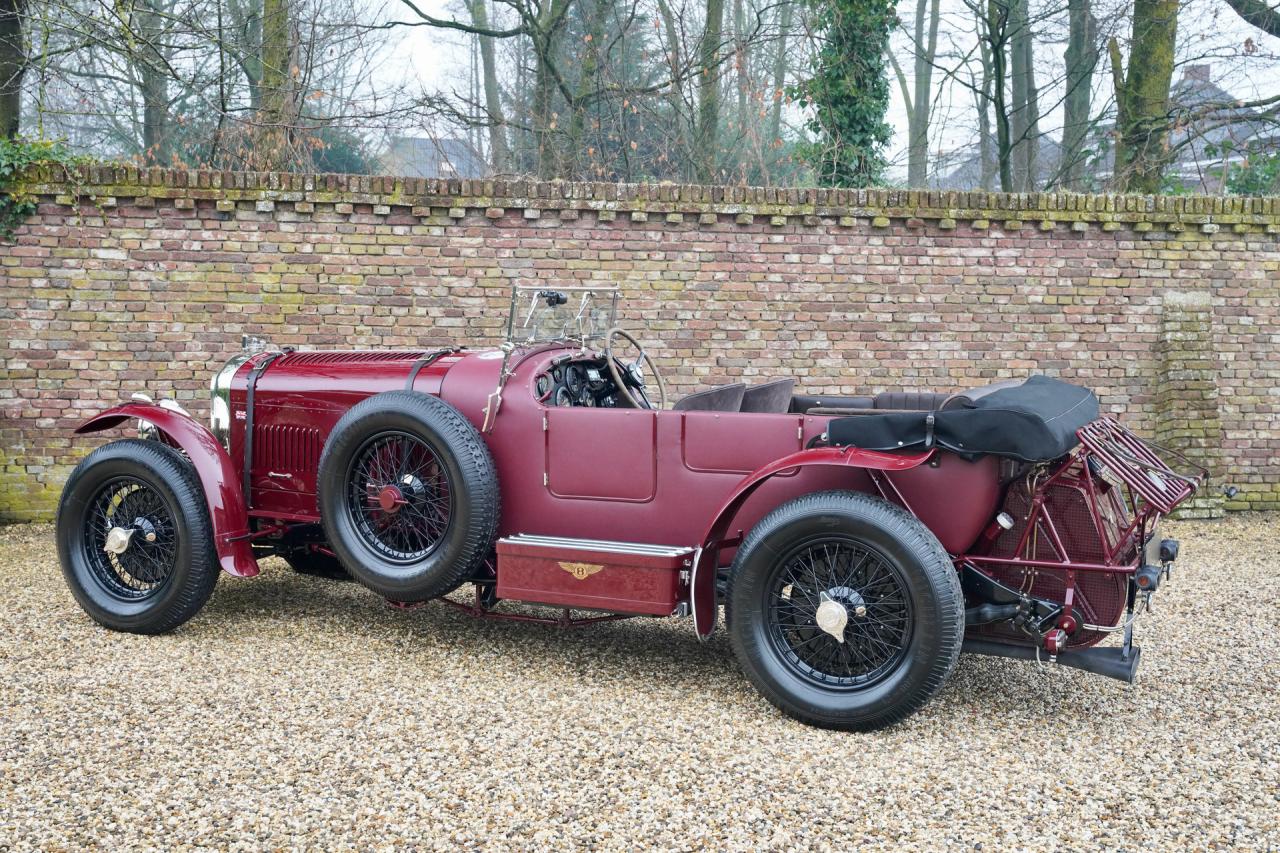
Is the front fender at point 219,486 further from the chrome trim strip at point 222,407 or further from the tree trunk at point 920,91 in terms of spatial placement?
the tree trunk at point 920,91

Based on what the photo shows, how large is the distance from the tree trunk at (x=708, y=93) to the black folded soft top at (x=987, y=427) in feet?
30.4

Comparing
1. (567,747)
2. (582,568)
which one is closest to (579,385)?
(582,568)

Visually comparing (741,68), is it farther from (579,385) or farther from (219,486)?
(219,486)

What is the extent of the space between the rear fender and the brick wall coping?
4.78 meters

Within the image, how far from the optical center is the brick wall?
8.15 meters

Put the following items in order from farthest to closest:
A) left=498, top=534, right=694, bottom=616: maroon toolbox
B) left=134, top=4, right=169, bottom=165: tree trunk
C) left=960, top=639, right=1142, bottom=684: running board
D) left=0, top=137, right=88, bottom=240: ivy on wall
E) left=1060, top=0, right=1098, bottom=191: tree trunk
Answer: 1. left=1060, top=0, right=1098, bottom=191: tree trunk
2. left=134, top=4, right=169, bottom=165: tree trunk
3. left=0, top=137, right=88, bottom=240: ivy on wall
4. left=498, top=534, right=694, bottom=616: maroon toolbox
5. left=960, top=639, right=1142, bottom=684: running board

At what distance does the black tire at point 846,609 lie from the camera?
358cm

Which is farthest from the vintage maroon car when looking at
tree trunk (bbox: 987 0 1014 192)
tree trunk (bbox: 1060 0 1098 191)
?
tree trunk (bbox: 1060 0 1098 191)

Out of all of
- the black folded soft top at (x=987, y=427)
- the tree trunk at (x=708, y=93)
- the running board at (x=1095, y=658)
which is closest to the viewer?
the black folded soft top at (x=987, y=427)

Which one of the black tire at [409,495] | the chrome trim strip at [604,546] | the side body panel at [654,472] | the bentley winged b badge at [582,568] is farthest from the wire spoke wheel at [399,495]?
the bentley winged b badge at [582,568]

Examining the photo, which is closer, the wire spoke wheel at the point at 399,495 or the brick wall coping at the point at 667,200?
the wire spoke wheel at the point at 399,495

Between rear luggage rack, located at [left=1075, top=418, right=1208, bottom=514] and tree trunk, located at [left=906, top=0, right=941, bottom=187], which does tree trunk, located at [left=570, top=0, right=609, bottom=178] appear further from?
rear luggage rack, located at [left=1075, top=418, right=1208, bottom=514]

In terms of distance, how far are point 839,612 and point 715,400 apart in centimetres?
149

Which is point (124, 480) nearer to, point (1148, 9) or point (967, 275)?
point (967, 275)
